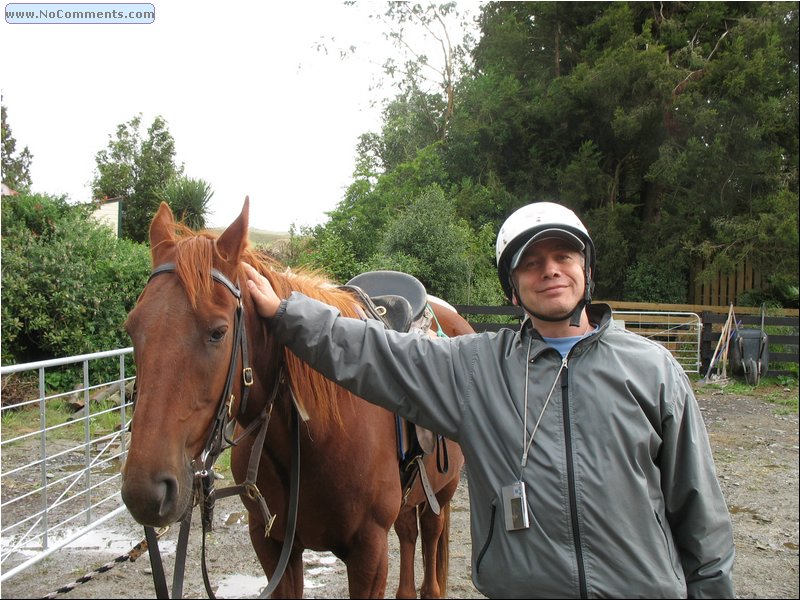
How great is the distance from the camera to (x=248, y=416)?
5.58ft

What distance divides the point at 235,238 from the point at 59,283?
7613 mm

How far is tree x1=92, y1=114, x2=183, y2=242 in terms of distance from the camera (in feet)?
38.9

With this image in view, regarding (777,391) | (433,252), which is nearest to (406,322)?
(777,391)

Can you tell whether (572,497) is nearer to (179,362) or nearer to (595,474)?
(595,474)

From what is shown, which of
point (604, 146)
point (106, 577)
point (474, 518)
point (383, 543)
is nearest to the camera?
point (474, 518)

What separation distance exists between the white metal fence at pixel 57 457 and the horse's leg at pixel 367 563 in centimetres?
194

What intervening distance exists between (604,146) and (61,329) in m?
9.56

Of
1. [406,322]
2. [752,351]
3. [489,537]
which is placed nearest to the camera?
[489,537]

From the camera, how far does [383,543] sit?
78.8 inches

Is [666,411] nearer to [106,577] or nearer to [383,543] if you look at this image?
[383,543]

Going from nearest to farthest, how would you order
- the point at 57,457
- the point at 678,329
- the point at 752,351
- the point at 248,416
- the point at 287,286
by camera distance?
the point at 248,416 → the point at 287,286 → the point at 57,457 → the point at 752,351 → the point at 678,329

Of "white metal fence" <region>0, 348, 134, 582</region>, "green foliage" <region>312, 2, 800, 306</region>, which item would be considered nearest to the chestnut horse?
"white metal fence" <region>0, 348, 134, 582</region>

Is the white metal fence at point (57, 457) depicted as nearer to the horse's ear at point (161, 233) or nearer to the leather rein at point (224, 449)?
the leather rein at point (224, 449)

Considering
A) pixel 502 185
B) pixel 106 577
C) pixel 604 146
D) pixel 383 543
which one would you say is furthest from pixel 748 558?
pixel 502 185
